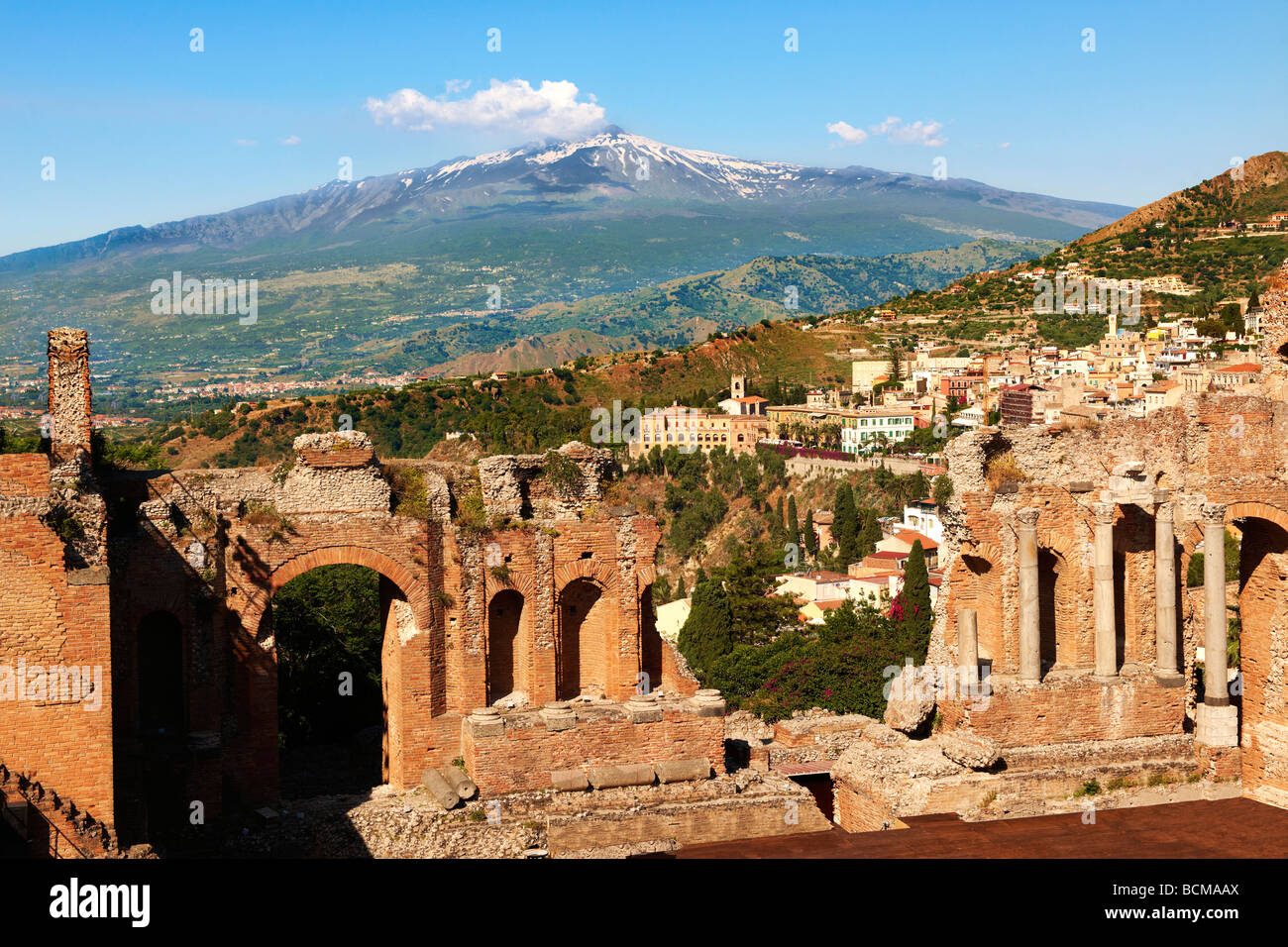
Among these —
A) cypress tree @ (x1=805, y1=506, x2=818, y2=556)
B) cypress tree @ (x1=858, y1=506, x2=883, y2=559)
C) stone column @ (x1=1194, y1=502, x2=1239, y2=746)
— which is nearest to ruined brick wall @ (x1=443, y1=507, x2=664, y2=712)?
stone column @ (x1=1194, y1=502, x2=1239, y2=746)

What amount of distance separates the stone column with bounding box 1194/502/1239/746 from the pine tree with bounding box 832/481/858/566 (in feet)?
199

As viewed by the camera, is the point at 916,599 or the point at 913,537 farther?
the point at 913,537

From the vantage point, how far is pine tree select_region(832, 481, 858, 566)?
85.9m

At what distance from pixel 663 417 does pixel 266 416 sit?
124 ft

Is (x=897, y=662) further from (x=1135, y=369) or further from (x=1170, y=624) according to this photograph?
(x=1135, y=369)

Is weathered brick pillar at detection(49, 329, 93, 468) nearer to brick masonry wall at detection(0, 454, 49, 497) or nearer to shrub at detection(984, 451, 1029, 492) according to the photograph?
brick masonry wall at detection(0, 454, 49, 497)

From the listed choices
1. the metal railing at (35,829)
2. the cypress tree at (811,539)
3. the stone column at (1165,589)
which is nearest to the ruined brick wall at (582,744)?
the metal railing at (35,829)

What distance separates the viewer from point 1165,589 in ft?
79.9

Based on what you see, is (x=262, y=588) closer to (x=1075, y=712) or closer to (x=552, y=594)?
(x=552, y=594)

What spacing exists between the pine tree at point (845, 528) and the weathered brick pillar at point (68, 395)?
6880cm

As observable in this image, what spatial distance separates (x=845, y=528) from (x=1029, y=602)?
210ft

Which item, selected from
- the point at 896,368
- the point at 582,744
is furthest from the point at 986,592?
the point at 896,368

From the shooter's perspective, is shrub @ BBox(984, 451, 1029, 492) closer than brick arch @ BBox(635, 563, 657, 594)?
No
